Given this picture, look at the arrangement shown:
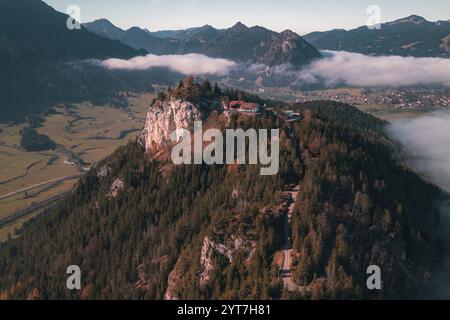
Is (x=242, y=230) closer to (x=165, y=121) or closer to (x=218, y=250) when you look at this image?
(x=218, y=250)

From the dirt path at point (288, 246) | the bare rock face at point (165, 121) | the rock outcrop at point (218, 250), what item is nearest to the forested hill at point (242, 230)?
the rock outcrop at point (218, 250)

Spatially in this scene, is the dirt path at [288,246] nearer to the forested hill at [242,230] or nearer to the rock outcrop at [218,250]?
the forested hill at [242,230]

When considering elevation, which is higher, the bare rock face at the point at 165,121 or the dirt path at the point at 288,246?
the bare rock face at the point at 165,121

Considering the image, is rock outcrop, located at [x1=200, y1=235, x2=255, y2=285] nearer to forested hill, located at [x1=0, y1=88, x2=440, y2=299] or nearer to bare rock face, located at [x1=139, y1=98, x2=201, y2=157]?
forested hill, located at [x1=0, y1=88, x2=440, y2=299]

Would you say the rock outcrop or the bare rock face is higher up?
the bare rock face

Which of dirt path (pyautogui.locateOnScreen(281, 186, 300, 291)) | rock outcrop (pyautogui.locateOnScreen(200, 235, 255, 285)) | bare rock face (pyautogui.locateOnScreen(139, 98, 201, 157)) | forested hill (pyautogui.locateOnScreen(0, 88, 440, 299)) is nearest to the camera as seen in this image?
dirt path (pyautogui.locateOnScreen(281, 186, 300, 291))

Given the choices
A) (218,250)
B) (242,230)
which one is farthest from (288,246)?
(218,250)

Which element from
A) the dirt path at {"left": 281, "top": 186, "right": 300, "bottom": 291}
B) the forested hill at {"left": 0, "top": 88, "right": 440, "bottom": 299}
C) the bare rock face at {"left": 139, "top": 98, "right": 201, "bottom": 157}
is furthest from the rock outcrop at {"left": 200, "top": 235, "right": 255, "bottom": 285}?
the bare rock face at {"left": 139, "top": 98, "right": 201, "bottom": 157}

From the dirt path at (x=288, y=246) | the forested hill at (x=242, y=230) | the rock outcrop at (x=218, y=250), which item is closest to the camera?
the dirt path at (x=288, y=246)
